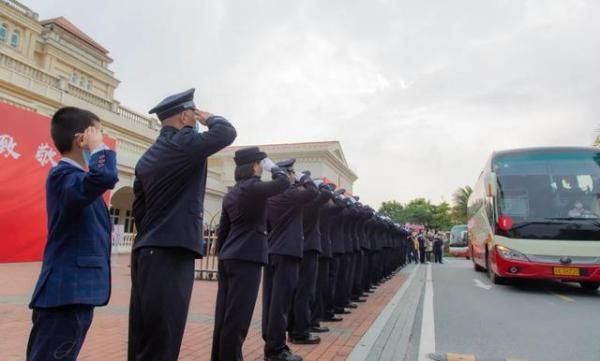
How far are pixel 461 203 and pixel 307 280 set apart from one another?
179ft

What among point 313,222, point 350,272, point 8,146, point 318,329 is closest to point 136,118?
point 8,146

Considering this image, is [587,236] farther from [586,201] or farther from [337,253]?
[337,253]

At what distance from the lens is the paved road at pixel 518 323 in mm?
4623

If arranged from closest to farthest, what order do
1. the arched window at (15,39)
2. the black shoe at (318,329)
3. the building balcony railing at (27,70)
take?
the black shoe at (318,329) → the building balcony railing at (27,70) → the arched window at (15,39)

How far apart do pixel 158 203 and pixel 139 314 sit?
646 mm

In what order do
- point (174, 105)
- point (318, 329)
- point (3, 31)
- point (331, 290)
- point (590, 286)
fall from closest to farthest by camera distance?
point (174, 105), point (318, 329), point (331, 290), point (590, 286), point (3, 31)

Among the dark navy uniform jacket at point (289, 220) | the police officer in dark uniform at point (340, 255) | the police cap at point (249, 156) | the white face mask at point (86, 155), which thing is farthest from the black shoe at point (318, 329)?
the white face mask at point (86, 155)

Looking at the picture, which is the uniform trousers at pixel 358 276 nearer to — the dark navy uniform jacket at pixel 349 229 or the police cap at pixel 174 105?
the dark navy uniform jacket at pixel 349 229

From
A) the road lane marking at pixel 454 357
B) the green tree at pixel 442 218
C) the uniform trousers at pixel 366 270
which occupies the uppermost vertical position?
the green tree at pixel 442 218

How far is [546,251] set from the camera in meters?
8.89

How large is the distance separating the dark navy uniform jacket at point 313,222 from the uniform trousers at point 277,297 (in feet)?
1.97

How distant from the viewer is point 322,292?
584 cm

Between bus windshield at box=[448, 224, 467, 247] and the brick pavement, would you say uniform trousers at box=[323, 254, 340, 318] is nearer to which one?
the brick pavement

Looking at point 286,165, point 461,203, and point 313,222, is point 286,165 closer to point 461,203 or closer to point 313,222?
point 313,222
